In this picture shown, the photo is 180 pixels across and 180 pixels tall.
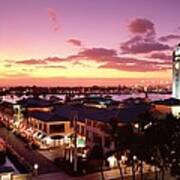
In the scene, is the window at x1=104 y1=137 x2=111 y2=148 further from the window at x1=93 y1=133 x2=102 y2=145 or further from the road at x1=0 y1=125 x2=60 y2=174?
the road at x1=0 y1=125 x2=60 y2=174

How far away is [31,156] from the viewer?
4016 centimetres

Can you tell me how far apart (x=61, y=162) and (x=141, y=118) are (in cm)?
1167

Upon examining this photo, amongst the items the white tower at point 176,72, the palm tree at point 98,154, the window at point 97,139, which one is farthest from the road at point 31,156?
the white tower at point 176,72

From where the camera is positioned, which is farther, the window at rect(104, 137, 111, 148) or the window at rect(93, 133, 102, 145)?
the window at rect(93, 133, 102, 145)

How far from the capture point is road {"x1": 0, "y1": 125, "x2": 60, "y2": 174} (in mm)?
34366

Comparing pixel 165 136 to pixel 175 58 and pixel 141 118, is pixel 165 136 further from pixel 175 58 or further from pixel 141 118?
pixel 175 58

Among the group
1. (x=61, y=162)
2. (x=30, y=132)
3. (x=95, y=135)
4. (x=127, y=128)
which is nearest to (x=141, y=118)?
(x=127, y=128)

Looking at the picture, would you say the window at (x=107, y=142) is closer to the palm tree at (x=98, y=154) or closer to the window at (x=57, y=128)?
the palm tree at (x=98, y=154)

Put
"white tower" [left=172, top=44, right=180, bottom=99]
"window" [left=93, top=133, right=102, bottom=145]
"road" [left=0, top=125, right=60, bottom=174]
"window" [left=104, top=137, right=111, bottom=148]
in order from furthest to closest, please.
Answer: "white tower" [left=172, top=44, right=180, bottom=99] < "window" [left=93, top=133, right=102, bottom=145] < "window" [left=104, top=137, right=111, bottom=148] < "road" [left=0, top=125, right=60, bottom=174]

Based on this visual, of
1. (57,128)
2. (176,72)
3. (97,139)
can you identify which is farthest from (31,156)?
(176,72)

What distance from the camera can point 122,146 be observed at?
26.6 meters

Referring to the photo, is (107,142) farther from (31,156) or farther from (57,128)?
(57,128)

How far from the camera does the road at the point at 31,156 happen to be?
34.4 m

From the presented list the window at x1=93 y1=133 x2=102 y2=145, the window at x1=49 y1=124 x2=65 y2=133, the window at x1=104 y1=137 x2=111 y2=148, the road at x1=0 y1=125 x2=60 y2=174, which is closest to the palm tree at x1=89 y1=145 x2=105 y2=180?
the window at x1=104 y1=137 x2=111 y2=148
